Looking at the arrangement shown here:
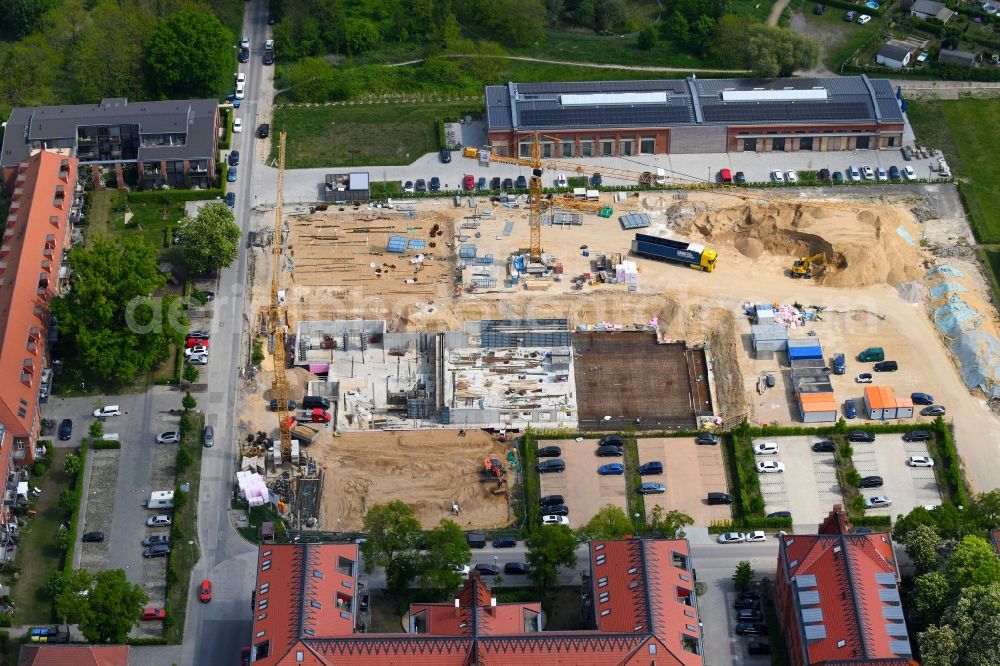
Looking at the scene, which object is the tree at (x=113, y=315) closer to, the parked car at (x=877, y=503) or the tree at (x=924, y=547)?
the parked car at (x=877, y=503)

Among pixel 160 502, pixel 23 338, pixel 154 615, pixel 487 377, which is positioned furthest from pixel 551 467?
pixel 23 338

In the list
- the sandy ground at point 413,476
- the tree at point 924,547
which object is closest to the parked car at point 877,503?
the tree at point 924,547

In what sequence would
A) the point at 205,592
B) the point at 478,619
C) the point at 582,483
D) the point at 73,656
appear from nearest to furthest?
the point at 73,656 < the point at 478,619 < the point at 205,592 < the point at 582,483

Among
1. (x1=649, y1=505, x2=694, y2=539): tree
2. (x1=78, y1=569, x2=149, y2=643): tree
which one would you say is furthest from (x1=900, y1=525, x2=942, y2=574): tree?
(x1=78, y1=569, x2=149, y2=643): tree

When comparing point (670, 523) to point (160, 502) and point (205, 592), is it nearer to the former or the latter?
point (205, 592)

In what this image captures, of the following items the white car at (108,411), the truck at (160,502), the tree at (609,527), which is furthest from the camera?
the white car at (108,411)

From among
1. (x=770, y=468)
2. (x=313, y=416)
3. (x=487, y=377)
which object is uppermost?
(x=487, y=377)

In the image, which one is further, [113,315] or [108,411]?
[113,315]
